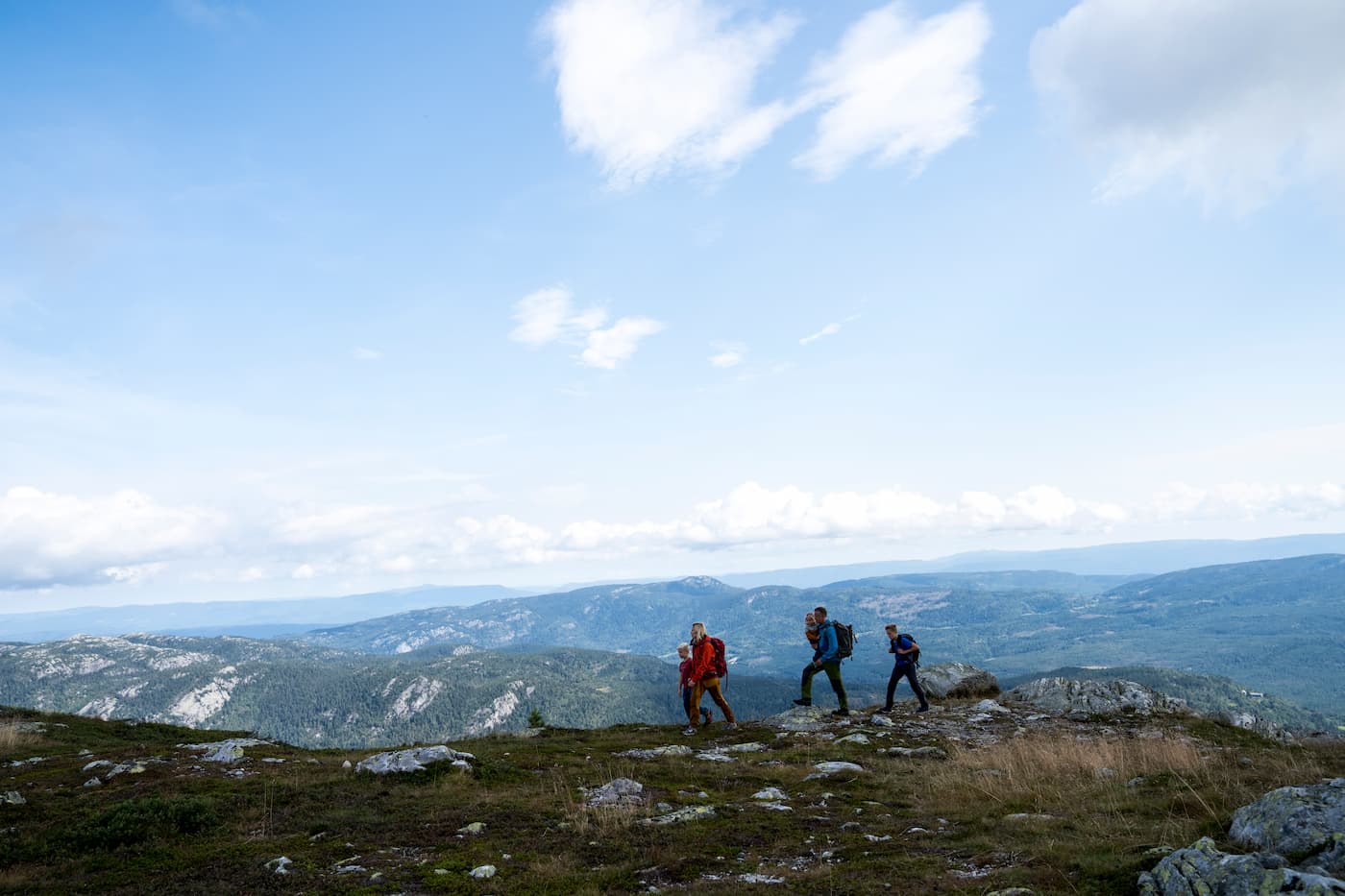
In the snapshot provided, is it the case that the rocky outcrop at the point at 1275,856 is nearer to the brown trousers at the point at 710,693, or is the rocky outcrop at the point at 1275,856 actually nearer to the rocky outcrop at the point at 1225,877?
the rocky outcrop at the point at 1225,877

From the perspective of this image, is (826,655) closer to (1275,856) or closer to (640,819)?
(640,819)

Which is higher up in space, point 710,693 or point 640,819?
point 640,819

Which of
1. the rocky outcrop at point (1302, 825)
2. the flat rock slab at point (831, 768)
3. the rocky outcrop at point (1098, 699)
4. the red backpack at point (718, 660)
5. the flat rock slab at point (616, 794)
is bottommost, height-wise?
the rocky outcrop at point (1098, 699)

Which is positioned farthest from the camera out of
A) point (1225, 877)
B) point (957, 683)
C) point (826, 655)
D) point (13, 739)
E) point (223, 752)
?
point (957, 683)

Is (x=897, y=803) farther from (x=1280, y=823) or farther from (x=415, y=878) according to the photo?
(x=415, y=878)

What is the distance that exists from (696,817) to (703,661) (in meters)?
12.1

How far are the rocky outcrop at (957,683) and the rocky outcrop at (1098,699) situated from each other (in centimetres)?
319

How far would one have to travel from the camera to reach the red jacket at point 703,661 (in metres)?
24.7

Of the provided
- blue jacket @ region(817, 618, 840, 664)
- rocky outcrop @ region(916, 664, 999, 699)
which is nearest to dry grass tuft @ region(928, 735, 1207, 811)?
blue jacket @ region(817, 618, 840, 664)

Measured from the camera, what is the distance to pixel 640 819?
12.6m

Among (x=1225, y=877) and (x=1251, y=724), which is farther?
(x=1251, y=724)

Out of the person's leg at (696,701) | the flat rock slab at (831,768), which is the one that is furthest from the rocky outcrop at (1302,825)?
the person's leg at (696,701)

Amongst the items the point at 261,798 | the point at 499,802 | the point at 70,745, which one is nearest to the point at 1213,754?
the point at 499,802

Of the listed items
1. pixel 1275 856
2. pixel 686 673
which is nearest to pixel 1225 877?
pixel 1275 856
